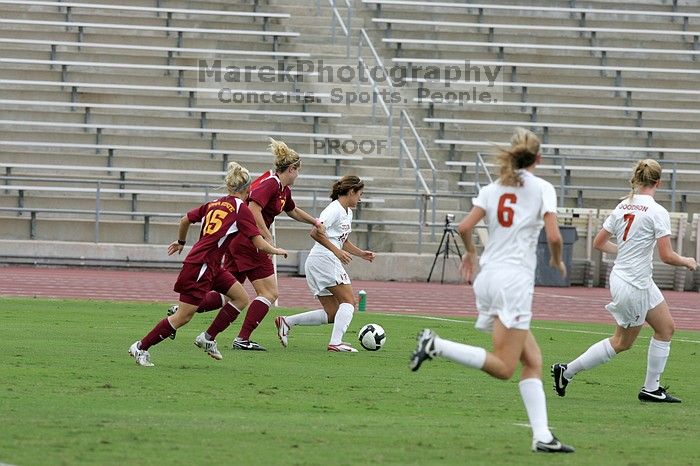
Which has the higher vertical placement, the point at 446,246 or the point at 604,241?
the point at 604,241

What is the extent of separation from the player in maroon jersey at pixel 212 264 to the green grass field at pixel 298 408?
0.31 meters

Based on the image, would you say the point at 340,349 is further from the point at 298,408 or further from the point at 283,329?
the point at 298,408

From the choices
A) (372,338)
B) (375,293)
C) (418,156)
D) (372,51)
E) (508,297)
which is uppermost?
(372,51)

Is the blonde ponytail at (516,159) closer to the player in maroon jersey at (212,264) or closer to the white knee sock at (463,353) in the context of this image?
the white knee sock at (463,353)

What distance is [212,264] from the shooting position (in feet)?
35.9

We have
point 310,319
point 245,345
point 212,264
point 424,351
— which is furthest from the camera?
point 310,319

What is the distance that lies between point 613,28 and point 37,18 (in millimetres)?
14417

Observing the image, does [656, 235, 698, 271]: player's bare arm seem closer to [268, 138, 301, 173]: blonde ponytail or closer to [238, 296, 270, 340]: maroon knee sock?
[268, 138, 301, 173]: blonde ponytail

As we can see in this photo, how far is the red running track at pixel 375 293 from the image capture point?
1958cm

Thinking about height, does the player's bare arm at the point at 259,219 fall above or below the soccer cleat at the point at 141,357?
above

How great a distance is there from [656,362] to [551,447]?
119 inches

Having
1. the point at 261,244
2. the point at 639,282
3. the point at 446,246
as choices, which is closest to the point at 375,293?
the point at 446,246

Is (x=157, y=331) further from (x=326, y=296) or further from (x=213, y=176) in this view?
(x=213, y=176)

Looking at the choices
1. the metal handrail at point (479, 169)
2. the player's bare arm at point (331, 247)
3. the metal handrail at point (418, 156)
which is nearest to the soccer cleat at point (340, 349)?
the player's bare arm at point (331, 247)
